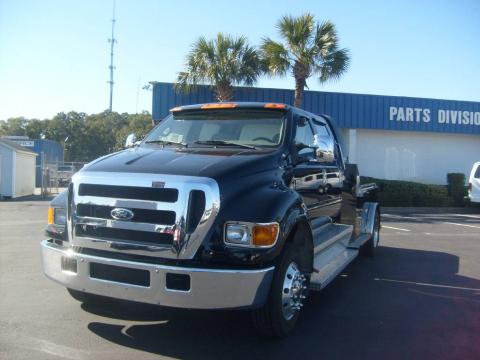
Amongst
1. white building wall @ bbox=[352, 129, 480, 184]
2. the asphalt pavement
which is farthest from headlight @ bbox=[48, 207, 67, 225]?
white building wall @ bbox=[352, 129, 480, 184]

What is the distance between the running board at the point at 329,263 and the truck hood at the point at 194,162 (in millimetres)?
1205

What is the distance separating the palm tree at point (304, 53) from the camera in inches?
732

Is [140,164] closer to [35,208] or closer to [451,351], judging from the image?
[451,351]

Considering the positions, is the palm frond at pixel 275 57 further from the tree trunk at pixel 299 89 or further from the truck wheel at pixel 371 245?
the truck wheel at pixel 371 245

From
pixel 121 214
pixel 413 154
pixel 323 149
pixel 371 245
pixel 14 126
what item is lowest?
pixel 371 245

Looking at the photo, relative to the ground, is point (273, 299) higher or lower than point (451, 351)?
higher


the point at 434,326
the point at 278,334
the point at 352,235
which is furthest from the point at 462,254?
the point at 278,334

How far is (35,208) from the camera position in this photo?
55.0ft

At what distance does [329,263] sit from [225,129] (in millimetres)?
1937

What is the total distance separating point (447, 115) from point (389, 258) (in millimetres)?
15639

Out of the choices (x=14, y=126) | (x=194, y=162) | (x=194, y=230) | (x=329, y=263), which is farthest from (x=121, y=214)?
(x=14, y=126)

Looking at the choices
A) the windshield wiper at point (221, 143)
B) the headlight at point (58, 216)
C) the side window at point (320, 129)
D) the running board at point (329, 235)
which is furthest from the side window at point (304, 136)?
the headlight at point (58, 216)

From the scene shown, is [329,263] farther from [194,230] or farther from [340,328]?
[194,230]

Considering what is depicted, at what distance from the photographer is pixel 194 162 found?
426 centimetres
